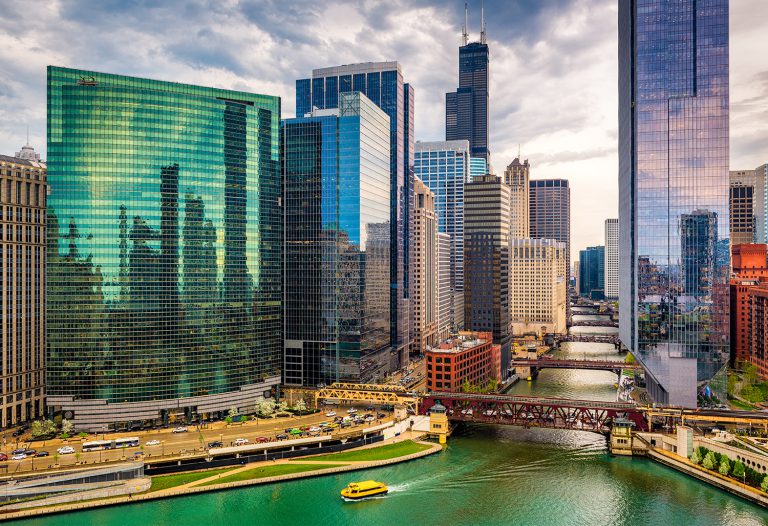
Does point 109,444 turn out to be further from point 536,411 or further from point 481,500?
point 536,411

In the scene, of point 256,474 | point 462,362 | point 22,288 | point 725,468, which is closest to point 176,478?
point 256,474

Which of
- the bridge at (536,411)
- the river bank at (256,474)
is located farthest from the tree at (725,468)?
the river bank at (256,474)

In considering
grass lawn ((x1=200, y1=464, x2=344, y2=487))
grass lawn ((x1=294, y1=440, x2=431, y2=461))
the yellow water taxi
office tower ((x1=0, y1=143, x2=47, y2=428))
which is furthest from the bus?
the yellow water taxi

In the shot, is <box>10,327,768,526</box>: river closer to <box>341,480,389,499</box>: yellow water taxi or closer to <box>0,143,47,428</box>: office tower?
<box>341,480,389,499</box>: yellow water taxi

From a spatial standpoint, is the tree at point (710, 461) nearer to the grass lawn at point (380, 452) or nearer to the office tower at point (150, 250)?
the grass lawn at point (380, 452)

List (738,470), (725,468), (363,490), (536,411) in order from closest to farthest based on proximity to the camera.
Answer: (363,490)
(738,470)
(725,468)
(536,411)

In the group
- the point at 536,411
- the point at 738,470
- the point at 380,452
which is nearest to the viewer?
the point at 738,470

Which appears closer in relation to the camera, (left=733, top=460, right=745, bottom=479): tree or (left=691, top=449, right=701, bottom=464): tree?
(left=733, top=460, right=745, bottom=479): tree

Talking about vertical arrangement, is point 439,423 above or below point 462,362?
below

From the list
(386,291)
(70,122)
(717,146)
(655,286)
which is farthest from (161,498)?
(717,146)
